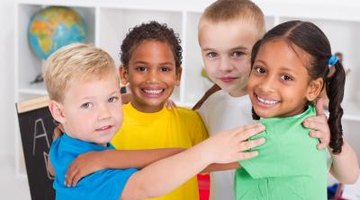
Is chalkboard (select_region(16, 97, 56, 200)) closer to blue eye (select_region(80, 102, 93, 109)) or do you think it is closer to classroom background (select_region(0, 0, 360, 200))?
classroom background (select_region(0, 0, 360, 200))

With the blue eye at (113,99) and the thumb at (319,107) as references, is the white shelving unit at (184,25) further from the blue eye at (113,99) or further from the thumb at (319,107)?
the blue eye at (113,99)

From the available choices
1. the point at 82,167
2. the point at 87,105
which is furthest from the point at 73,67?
the point at 82,167

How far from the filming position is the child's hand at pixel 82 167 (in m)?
1.18

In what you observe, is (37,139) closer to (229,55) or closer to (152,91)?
(152,91)

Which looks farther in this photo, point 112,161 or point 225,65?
point 225,65

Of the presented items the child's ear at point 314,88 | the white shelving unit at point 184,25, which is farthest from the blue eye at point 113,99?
the white shelving unit at point 184,25

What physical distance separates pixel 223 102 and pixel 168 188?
18.6 inches

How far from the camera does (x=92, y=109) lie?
1243 mm

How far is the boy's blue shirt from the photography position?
1.15 meters

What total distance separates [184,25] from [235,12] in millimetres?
1487

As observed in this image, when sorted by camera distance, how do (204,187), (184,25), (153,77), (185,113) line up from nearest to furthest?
(153,77) < (185,113) < (204,187) < (184,25)

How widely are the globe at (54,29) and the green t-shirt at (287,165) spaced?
84.2 inches

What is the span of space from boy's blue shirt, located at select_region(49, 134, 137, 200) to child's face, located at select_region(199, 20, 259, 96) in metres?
0.37

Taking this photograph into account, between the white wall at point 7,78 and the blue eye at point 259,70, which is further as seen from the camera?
the white wall at point 7,78
